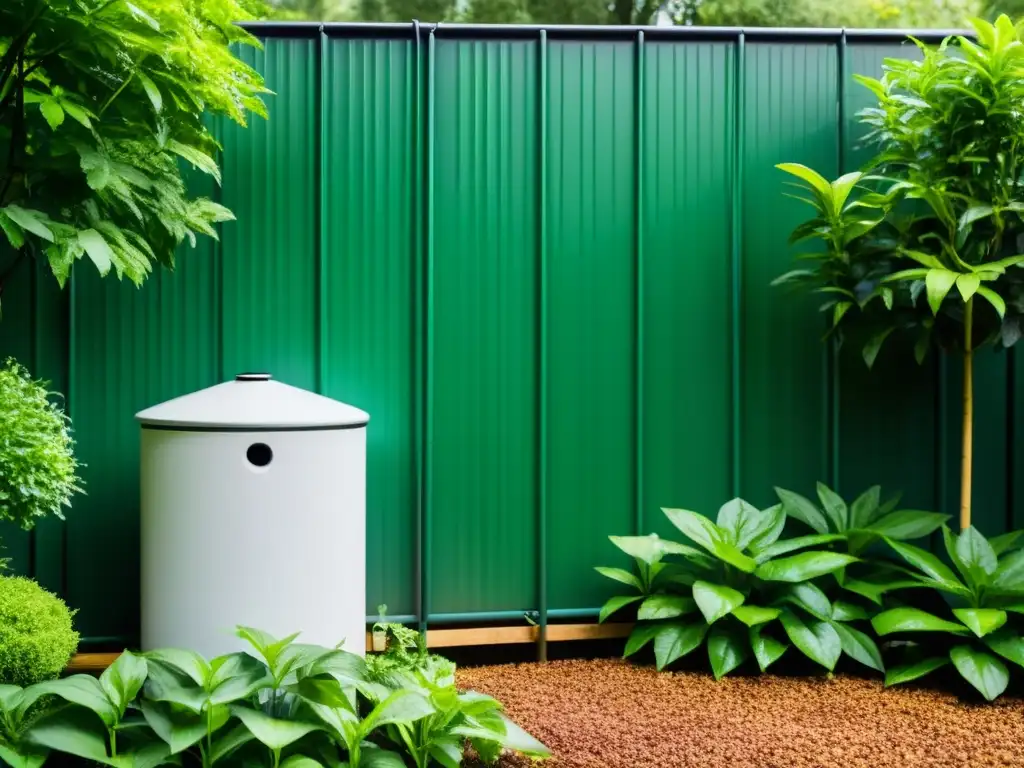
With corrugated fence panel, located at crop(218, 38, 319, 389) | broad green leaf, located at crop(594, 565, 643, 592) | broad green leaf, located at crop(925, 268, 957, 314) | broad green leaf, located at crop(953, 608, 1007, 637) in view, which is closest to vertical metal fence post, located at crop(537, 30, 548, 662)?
broad green leaf, located at crop(594, 565, 643, 592)

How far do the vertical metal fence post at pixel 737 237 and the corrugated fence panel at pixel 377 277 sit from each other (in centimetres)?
157

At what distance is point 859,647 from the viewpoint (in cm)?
382

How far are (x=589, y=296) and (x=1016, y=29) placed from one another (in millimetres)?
2194

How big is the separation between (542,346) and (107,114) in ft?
7.01

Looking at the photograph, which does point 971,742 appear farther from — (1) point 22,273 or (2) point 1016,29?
(1) point 22,273

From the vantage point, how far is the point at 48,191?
11.0 ft

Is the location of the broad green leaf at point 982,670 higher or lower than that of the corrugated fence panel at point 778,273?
lower

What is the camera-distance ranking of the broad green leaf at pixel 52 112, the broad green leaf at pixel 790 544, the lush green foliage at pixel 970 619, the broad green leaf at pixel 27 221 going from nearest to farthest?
the broad green leaf at pixel 52 112 → the broad green leaf at pixel 27 221 → the lush green foliage at pixel 970 619 → the broad green leaf at pixel 790 544

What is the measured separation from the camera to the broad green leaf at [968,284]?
12.2ft

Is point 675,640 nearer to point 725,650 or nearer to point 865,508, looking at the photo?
point 725,650

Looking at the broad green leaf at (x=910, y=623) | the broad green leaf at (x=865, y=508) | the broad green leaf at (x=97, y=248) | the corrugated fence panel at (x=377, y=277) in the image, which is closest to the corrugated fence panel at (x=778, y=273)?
the broad green leaf at (x=865, y=508)

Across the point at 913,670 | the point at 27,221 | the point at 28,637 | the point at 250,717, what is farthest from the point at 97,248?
the point at 913,670

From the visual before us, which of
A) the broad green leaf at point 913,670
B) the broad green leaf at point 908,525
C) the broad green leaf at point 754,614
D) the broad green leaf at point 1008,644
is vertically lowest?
the broad green leaf at point 913,670

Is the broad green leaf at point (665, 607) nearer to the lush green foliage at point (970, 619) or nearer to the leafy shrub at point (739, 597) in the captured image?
the leafy shrub at point (739, 597)
